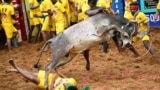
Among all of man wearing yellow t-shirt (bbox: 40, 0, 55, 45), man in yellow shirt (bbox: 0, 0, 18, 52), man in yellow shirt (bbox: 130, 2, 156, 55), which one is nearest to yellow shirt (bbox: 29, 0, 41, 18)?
man in yellow shirt (bbox: 0, 0, 18, 52)

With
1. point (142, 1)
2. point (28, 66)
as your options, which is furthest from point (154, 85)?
point (142, 1)

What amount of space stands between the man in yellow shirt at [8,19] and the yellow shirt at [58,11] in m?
1.42

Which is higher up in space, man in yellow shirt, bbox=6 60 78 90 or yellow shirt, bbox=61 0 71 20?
man in yellow shirt, bbox=6 60 78 90

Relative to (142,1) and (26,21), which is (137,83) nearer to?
(142,1)

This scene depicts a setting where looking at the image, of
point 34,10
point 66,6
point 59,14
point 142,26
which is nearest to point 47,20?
point 59,14

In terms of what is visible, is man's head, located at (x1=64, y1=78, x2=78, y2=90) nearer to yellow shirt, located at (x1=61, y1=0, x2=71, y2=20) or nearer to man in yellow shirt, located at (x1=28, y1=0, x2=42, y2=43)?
yellow shirt, located at (x1=61, y1=0, x2=71, y2=20)

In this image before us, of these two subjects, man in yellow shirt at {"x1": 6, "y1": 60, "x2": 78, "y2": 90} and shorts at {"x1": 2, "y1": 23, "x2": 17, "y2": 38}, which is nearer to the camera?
man in yellow shirt at {"x1": 6, "y1": 60, "x2": 78, "y2": 90}

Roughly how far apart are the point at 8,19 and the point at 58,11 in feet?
5.85

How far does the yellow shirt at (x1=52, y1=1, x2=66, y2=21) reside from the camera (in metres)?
12.7

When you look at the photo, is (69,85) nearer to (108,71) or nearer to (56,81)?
(56,81)

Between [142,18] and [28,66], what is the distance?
3.13m

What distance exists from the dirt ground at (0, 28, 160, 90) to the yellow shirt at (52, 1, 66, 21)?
3.58 feet

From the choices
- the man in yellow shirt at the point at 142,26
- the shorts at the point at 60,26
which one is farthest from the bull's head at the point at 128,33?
the shorts at the point at 60,26

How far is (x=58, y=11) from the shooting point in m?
12.7
